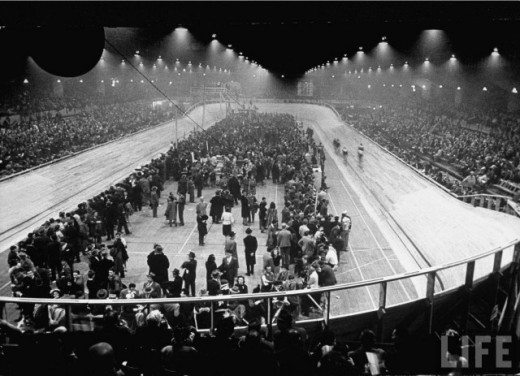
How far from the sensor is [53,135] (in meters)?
29.8

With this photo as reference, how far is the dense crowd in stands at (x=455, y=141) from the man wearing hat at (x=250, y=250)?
9566 millimetres

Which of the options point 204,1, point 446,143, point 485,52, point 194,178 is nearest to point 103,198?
point 194,178

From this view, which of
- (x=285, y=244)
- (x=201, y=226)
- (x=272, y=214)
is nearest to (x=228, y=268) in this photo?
(x=285, y=244)

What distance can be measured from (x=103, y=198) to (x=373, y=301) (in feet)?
29.9

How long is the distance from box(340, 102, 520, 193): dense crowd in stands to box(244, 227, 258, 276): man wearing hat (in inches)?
377

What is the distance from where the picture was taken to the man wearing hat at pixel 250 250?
40.5 feet

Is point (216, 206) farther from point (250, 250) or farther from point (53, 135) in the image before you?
point (53, 135)

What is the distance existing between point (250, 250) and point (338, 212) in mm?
8790

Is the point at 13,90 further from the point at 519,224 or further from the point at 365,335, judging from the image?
the point at 365,335

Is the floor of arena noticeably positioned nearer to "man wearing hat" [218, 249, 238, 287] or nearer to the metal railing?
"man wearing hat" [218, 249, 238, 287]

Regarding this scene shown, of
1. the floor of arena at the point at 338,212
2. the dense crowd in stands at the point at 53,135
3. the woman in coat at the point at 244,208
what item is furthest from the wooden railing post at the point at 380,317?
the dense crowd in stands at the point at 53,135

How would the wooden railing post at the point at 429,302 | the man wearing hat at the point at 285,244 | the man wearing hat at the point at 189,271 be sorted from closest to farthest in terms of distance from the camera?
the wooden railing post at the point at 429,302 → the man wearing hat at the point at 189,271 → the man wearing hat at the point at 285,244

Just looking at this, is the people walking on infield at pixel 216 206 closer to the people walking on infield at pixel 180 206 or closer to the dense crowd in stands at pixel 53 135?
the people walking on infield at pixel 180 206

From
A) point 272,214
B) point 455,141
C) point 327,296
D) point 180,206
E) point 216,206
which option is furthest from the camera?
point 455,141
